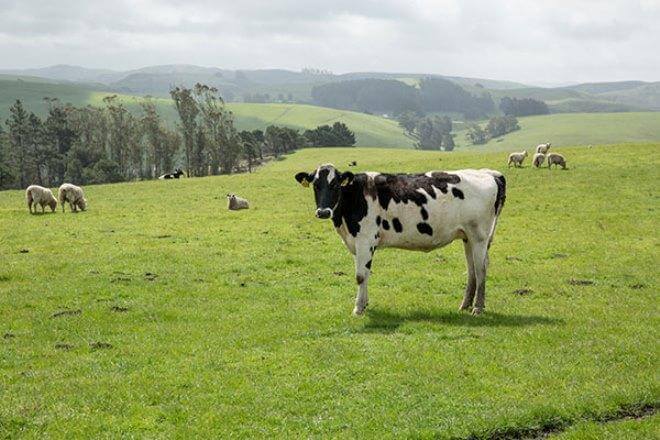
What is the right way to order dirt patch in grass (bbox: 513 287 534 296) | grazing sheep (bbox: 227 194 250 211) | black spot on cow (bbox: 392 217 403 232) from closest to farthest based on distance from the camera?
black spot on cow (bbox: 392 217 403 232)
dirt patch in grass (bbox: 513 287 534 296)
grazing sheep (bbox: 227 194 250 211)

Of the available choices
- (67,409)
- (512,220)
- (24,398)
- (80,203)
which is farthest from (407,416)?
(80,203)

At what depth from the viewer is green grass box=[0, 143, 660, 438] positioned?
9.86 m

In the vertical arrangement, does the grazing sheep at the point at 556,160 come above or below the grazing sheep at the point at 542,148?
below

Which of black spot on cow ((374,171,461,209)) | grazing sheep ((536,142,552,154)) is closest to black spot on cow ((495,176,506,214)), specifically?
black spot on cow ((374,171,461,209))

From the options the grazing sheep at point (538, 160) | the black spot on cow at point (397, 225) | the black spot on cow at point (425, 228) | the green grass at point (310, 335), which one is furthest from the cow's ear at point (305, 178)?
the grazing sheep at point (538, 160)

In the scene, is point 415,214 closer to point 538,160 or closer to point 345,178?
point 345,178

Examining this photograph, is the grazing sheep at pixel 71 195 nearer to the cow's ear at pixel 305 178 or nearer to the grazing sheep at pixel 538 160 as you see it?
the cow's ear at pixel 305 178

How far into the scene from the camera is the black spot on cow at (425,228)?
1552 centimetres

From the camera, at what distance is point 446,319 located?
15219mm

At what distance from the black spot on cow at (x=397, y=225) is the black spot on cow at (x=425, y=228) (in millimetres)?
473

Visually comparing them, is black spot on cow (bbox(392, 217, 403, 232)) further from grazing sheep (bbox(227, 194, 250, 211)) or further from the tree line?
the tree line

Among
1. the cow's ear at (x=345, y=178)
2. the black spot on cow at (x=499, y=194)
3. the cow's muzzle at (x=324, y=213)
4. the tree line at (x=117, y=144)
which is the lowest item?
the tree line at (x=117, y=144)

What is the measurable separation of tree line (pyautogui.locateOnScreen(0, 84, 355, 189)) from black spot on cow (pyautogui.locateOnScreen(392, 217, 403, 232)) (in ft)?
310

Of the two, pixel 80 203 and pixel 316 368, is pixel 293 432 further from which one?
pixel 80 203
